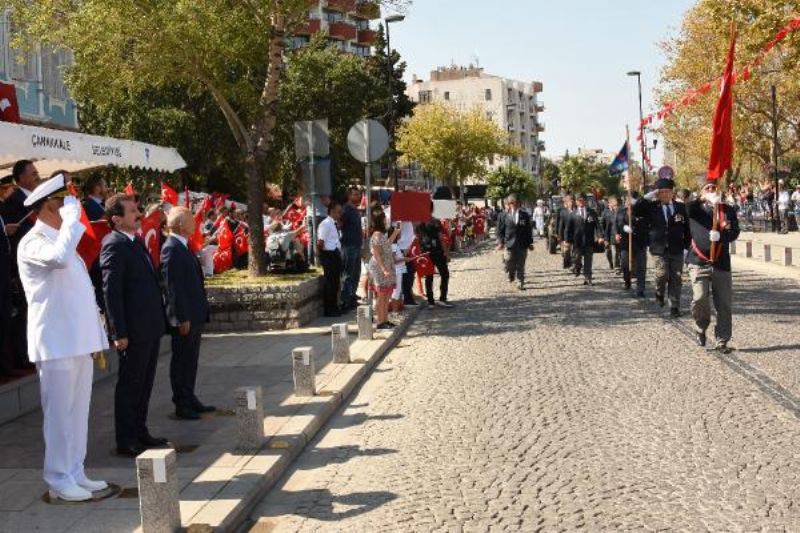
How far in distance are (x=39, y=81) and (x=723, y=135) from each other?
722 inches

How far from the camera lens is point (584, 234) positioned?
2017cm

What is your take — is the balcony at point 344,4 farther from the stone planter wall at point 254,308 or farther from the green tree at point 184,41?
the stone planter wall at point 254,308

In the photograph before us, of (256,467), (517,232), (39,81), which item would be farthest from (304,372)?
(39,81)

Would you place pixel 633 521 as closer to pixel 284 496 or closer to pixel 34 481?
pixel 284 496

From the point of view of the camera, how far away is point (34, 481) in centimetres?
619

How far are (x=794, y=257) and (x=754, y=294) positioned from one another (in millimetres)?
7412

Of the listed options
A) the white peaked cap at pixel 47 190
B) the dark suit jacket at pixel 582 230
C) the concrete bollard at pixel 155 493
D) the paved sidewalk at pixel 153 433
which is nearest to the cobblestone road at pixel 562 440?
the concrete bollard at pixel 155 493

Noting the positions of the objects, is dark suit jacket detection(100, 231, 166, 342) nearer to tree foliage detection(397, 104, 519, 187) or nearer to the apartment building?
tree foliage detection(397, 104, 519, 187)

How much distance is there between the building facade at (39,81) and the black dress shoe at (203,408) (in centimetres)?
1510

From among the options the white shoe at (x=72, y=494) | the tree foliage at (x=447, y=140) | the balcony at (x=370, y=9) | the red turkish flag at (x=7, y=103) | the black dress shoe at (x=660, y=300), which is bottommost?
the white shoe at (x=72, y=494)

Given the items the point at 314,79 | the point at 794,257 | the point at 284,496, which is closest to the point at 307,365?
the point at 284,496

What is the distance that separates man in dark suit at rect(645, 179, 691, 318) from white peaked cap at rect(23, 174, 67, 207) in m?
9.90

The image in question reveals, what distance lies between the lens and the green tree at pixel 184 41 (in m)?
14.9

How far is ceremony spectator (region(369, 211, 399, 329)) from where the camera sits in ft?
44.6
